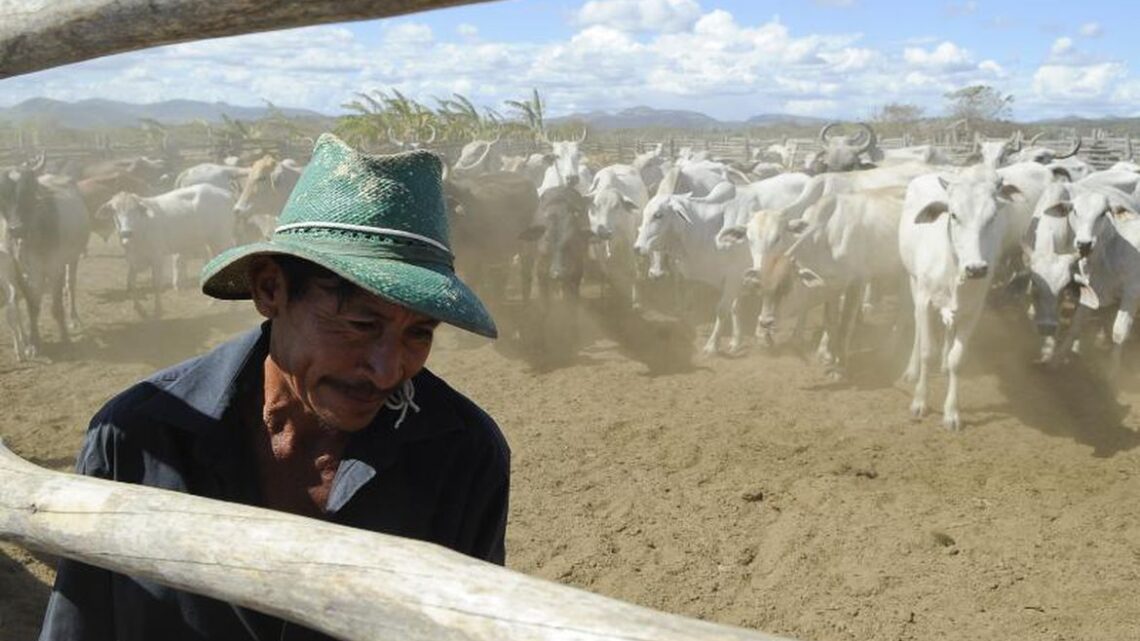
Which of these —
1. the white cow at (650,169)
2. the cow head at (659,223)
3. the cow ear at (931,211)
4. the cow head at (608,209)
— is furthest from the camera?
the white cow at (650,169)

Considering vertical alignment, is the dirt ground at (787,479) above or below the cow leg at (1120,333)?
below

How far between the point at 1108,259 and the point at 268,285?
9.92m

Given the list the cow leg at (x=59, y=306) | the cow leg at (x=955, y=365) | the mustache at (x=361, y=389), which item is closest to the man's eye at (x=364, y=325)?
Result: the mustache at (x=361, y=389)

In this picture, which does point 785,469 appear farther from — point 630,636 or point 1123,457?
point 630,636

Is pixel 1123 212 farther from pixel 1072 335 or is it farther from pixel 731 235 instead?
pixel 731 235

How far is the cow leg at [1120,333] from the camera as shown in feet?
30.0

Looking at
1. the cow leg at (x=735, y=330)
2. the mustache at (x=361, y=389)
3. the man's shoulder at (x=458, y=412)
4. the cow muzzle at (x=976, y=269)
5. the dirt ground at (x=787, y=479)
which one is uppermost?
the mustache at (x=361, y=389)

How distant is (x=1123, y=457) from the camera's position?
7.34 metres

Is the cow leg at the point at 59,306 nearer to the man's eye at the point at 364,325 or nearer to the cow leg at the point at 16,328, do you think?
the cow leg at the point at 16,328

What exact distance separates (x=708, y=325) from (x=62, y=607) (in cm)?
1023

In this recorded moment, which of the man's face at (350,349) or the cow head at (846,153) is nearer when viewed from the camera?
the man's face at (350,349)

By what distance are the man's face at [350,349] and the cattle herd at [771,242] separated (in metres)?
6.73

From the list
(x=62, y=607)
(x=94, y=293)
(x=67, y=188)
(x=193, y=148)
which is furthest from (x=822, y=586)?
(x=193, y=148)

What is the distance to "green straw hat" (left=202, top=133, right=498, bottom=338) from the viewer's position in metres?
1.71
